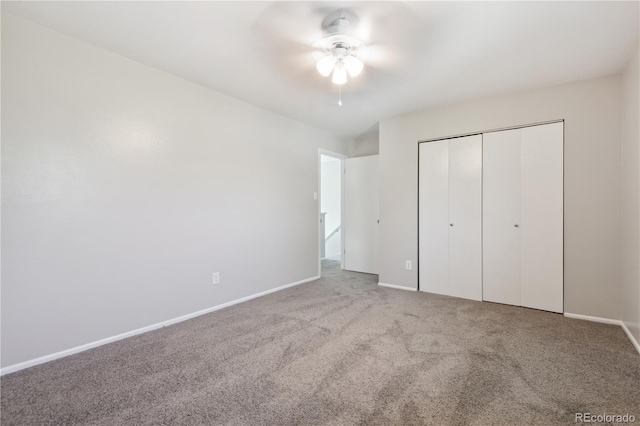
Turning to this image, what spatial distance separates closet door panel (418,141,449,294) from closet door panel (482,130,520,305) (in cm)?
44

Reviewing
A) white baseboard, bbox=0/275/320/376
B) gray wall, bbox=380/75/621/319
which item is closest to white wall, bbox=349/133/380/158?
gray wall, bbox=380/75/621/319

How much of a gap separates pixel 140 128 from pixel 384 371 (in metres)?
2.80

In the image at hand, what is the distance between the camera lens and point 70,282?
2.12m

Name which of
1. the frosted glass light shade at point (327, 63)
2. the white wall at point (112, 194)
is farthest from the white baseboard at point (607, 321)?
the white wall at point (112, 194)

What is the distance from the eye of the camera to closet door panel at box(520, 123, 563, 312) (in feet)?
9.55

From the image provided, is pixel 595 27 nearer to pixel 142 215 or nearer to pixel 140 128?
pixel 140 128

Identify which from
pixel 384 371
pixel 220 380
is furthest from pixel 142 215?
pixel 384 371

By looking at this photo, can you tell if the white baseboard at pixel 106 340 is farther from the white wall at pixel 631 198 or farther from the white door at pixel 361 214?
the white wall at pixel 631 198

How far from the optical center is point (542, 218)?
299cm

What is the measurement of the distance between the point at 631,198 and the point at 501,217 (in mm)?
1035

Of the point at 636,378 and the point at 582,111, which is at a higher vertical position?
the point at 582,111

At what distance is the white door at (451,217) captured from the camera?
3.39 meters

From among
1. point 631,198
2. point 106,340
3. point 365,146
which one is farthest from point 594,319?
point 106,340

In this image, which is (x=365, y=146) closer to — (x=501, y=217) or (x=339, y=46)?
(x=501, y=217)
